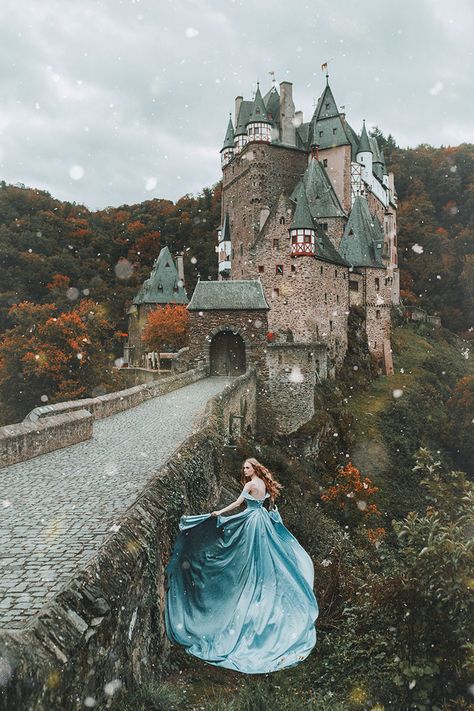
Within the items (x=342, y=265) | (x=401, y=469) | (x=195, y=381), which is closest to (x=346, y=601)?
(x=195, y=381)

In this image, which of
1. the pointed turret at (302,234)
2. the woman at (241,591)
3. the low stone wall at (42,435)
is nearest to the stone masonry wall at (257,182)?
the pointed turret at (302,234)

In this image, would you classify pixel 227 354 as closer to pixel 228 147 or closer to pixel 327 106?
pixel 327 106

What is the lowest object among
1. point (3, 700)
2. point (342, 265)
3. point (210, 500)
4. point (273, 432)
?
point (273, 432)

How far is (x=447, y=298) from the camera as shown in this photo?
2655 inches

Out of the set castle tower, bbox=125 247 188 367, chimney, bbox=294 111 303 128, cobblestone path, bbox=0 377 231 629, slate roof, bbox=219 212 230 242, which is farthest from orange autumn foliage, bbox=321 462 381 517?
chimney, bbox=294 111 303 128

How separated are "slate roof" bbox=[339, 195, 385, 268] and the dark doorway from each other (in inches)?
618

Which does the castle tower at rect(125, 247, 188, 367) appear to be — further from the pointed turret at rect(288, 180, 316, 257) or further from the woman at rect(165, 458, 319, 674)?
the woman at rect(165, 458, 319, 674)

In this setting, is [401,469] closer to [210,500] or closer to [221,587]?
[210,500]

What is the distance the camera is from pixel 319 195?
4303 centimetres

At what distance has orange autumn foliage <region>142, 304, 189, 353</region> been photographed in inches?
1528

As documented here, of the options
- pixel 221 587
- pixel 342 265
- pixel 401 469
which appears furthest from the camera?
pixel 342 265

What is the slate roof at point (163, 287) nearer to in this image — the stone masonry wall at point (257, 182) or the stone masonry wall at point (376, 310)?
the stone masonry wall at point (257, 182)

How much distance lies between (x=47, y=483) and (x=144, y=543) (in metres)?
3.29

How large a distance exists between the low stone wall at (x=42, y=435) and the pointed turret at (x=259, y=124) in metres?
37.3
